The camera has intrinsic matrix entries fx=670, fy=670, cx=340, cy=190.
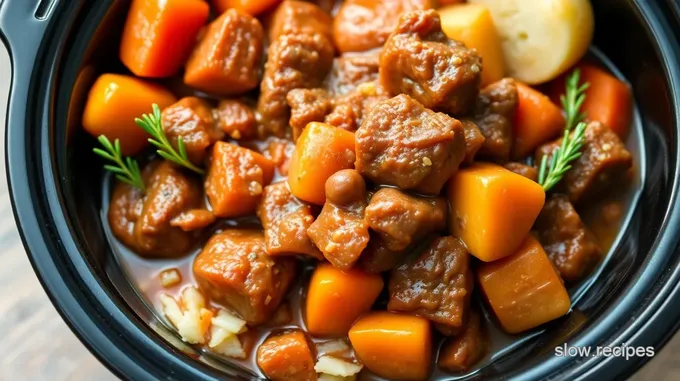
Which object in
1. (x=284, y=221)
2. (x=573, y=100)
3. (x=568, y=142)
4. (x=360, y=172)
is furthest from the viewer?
(x=573, y=100)

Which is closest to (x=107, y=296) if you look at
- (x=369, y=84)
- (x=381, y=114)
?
(x=381, y=114)

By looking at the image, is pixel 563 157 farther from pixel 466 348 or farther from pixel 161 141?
pixel 161 141

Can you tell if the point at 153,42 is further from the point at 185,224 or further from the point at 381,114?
the point at 381,114

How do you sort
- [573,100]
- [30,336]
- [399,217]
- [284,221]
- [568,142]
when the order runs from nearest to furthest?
[399,217]
[284,221]
[568,142]
[573,100]
[30,336]

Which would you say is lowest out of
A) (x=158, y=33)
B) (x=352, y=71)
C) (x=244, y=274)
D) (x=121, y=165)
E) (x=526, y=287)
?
(x=526, y=287)

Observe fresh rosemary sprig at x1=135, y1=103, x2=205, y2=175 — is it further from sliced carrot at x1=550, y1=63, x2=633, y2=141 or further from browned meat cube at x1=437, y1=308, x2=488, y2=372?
sliced carrot at x1=550, y1=63, x2=633, y2=141

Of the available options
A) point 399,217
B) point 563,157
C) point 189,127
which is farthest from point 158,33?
point 563,157

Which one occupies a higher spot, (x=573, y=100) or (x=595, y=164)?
(x=573, y=100)
